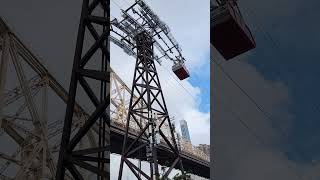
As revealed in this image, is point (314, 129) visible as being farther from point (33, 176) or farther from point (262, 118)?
point (33, 176)

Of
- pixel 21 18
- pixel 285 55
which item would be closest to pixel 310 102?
pixel 285 55

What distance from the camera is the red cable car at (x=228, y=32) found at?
304 centimetres

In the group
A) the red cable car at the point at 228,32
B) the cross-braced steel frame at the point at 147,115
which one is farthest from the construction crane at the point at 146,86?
the red cable car at the point at 228,32

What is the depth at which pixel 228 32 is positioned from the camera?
315 cm

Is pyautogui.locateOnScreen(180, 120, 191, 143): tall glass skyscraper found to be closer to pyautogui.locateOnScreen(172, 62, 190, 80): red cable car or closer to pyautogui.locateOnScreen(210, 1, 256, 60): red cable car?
pyautogui.locateOnScreen(172, 62, 190, 80): red cable car

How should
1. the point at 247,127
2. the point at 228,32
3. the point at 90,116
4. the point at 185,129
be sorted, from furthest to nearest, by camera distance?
the point at 247,127 < the point at 228,32 < the point at 90,116 < the point at 185,129

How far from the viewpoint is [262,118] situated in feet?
12.2

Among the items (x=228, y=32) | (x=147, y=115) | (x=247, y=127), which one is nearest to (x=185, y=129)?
(x=147, y=115)

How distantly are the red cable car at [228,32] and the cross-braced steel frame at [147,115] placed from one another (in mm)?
1128

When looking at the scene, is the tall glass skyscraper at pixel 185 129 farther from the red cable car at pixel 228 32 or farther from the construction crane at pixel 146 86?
the red cable car at pixel 228 32

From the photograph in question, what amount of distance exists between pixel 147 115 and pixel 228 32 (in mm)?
1454

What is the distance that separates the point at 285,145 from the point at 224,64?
0.81 metres

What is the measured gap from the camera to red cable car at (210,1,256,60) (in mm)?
3041

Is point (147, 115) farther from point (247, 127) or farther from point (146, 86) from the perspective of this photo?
point (247, 127)
